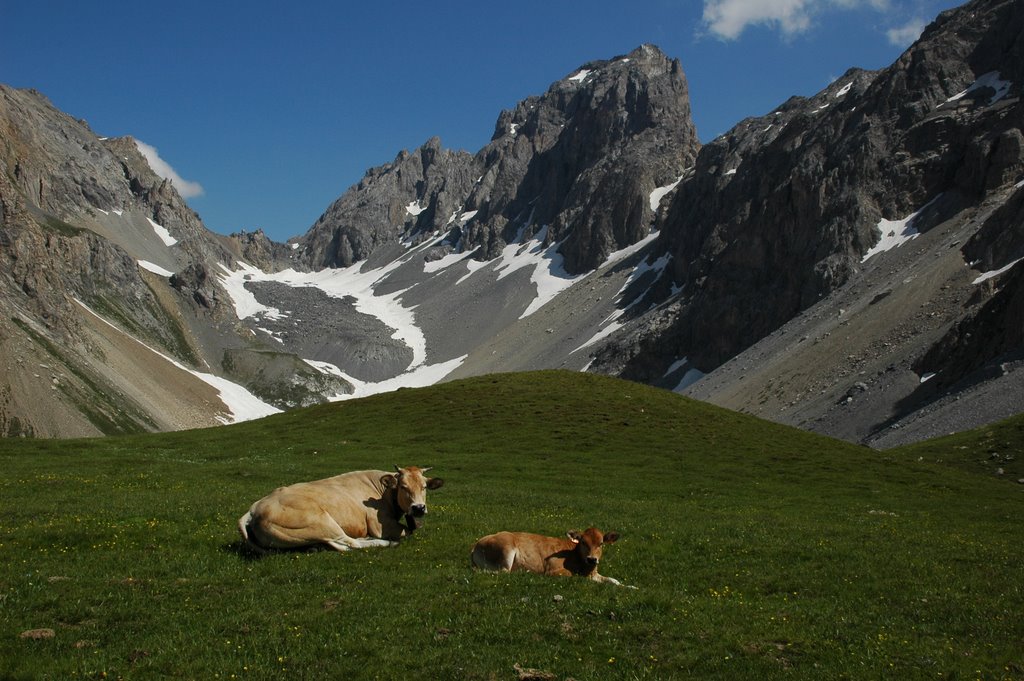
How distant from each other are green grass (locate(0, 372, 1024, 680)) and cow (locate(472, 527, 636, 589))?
2.29 feet

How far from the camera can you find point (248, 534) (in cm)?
1766

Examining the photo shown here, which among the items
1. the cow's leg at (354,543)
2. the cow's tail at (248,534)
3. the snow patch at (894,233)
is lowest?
the cow's leg at (354,543)

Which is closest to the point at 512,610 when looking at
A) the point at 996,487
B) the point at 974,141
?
the point at 996,487

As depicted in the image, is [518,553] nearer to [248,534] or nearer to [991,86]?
[248,534]

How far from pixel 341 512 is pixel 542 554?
4.93 meters

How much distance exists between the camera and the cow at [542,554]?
16609 mm

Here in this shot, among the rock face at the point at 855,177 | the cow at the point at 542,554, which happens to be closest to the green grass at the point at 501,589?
the cow at the point at 542,554

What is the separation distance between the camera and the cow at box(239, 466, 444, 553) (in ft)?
56.9

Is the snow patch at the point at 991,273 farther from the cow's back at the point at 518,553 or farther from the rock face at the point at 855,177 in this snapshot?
the cow's back at the point at 518,553

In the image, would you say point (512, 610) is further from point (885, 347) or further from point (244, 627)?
point (885, 347)

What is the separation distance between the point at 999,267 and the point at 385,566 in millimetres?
122330

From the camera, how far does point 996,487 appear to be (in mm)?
44000

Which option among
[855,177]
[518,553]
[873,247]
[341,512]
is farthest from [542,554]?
[855,177]

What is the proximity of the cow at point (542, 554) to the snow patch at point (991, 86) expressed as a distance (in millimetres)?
175311
